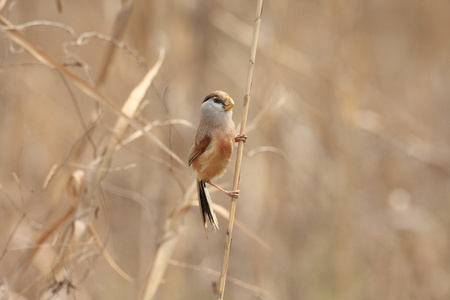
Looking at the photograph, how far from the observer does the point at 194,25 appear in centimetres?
330

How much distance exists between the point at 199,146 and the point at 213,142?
70mm

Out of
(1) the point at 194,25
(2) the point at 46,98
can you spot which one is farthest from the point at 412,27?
(2) the point at 46,98

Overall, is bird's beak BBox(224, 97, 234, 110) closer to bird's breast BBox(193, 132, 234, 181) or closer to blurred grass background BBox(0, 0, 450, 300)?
bird's breast BBox(193, 132, 234, 181)

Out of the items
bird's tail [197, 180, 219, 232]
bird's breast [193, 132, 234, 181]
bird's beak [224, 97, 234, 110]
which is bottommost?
bird's tail [197, 180, 219, 232]

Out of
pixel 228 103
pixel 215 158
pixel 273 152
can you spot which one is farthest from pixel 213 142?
pixel 273 152

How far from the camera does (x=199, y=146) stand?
160 centimetres

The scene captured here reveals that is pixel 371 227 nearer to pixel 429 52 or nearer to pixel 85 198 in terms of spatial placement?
pixel 429 52

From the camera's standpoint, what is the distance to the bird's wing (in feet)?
5.15

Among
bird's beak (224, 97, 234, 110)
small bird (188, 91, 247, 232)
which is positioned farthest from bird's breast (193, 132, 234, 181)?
bird's beak (224, 97, 234, 110)

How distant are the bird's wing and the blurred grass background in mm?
1073

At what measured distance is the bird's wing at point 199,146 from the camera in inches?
61.8

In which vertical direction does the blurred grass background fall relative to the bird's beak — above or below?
above

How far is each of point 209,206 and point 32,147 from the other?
2278 mm

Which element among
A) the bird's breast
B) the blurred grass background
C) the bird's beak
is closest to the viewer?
the bird's beak
